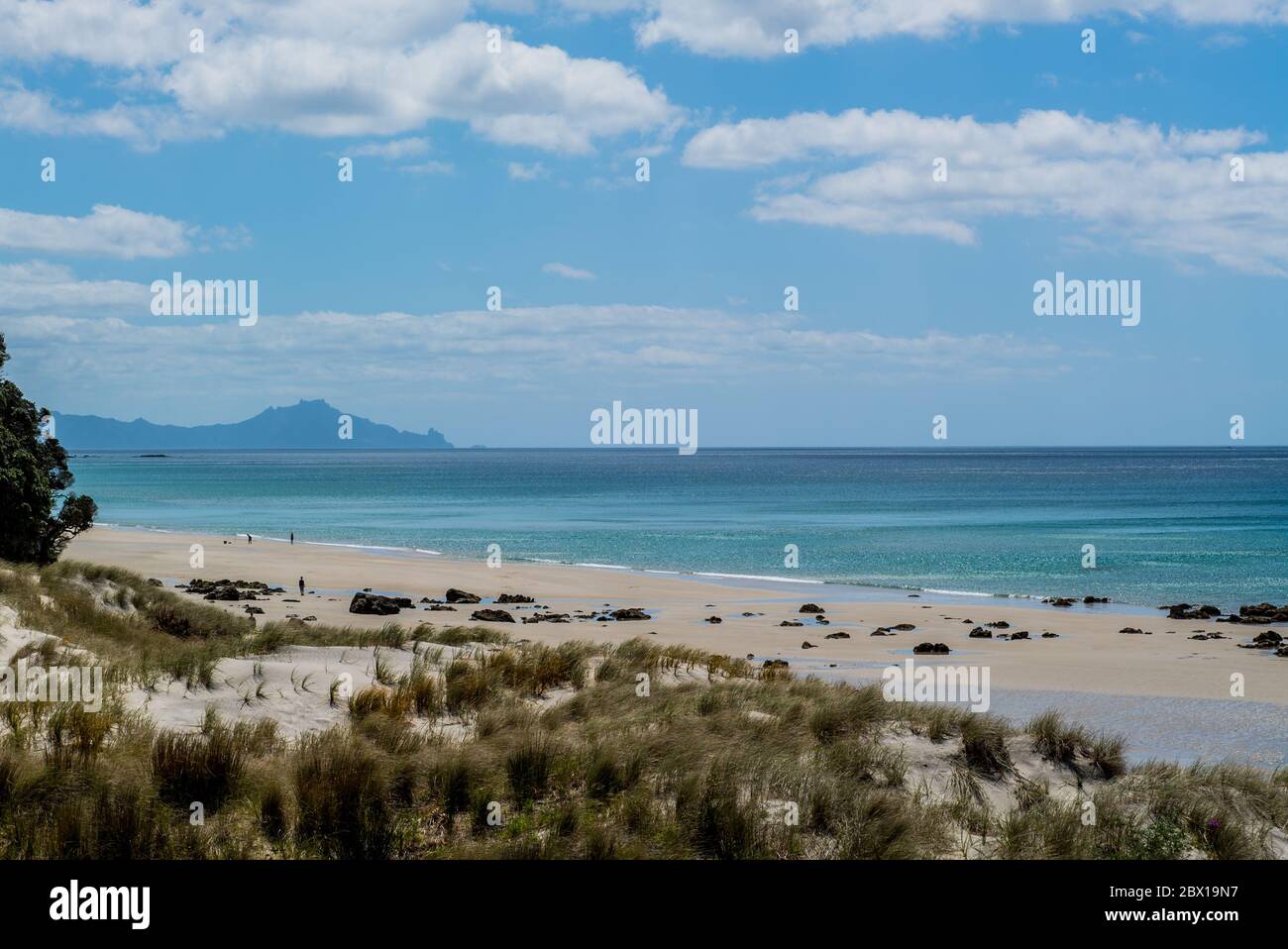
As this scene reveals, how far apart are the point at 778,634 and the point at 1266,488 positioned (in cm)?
12259

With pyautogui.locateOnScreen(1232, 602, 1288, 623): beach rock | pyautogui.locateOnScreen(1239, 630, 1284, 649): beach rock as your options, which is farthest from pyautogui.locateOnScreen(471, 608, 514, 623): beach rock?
pyautogui.locateOnScreen(1232, 602, 1288, 623): beach rock

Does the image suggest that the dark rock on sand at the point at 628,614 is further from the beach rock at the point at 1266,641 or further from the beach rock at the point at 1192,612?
the beach rock at the point at 1192,612

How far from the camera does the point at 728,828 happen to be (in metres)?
8.04

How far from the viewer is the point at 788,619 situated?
31.9 metres

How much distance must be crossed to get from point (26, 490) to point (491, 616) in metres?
12.4

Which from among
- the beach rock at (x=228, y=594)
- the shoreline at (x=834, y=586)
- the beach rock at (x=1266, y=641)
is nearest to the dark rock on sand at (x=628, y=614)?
the shoreline at (x=834, y=586)

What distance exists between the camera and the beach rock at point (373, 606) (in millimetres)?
30584

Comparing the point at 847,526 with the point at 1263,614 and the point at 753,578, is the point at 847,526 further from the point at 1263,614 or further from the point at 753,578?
the point at 1263,614

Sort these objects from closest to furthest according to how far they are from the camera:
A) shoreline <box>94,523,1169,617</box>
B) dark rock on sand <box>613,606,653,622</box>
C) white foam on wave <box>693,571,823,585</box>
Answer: dark rock on sand <box>613,606,653,622</box>
shoreline <box>94,523,1169,617</box>
white foam on wave <box>693,571,823,585</box>

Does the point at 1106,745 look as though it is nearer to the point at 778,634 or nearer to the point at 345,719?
the point at 345,719

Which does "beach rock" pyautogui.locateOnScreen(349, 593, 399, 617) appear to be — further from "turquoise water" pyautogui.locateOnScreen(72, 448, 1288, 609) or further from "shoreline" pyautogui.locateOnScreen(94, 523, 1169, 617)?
"turquoise water" pyautogui.locateOnScreen(72, 448, 1288, 609)

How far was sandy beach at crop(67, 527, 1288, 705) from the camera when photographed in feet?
74.2

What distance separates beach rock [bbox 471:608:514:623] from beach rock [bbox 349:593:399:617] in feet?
8.02

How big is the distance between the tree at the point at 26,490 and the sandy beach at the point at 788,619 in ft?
17.0
